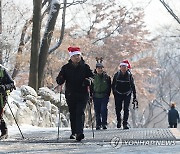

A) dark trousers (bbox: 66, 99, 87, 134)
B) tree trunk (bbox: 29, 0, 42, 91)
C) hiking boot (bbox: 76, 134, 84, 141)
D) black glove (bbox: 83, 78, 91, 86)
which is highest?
tree trunk (bbox: 29, 0, 42, 91)

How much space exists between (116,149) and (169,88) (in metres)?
52.2

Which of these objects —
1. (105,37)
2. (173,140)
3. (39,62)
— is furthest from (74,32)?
(173,140)

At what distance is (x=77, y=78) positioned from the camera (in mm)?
9539

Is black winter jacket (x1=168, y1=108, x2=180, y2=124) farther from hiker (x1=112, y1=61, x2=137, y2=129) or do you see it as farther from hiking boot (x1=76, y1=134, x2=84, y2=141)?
hiking boot (x1=76, y1=134, x2=84, y2=141)

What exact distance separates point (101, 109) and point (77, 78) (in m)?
4.60

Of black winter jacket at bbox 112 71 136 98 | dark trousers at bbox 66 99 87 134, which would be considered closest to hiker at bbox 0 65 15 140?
dark trousers at bbox 66 99 87 134

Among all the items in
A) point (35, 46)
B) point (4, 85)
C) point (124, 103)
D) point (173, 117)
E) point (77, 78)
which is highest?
point (35, 46)

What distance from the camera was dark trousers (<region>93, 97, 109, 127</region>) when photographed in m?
13.9

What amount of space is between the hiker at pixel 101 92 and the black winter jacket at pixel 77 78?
4.08 m

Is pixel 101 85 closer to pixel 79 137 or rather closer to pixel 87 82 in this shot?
pixel 87 82

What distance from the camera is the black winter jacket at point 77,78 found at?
9.55m

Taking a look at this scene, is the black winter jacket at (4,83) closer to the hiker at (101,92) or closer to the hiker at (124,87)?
the hiker at (101,92)

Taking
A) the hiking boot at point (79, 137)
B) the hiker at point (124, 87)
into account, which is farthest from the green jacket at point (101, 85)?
the hiking boot at point (79, 137)

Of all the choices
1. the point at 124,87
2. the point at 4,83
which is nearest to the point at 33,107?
the point at 124,87
